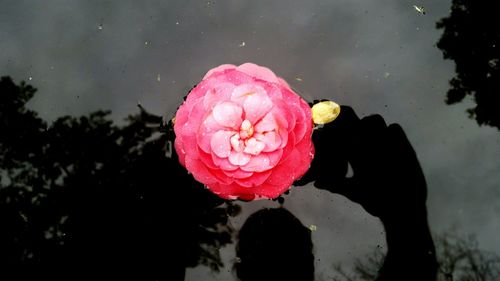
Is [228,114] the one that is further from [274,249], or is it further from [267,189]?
[274,249]

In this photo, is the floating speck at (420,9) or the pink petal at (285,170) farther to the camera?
the floating speck at (420,9)

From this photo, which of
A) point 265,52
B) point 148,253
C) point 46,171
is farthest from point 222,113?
point 46,171

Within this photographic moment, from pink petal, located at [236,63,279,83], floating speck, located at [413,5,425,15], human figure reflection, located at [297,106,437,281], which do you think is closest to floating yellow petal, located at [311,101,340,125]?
human figure reflection, located at [297,106,437,281]

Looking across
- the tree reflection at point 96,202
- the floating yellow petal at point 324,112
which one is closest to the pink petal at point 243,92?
the floating yellow petal at point 324,112

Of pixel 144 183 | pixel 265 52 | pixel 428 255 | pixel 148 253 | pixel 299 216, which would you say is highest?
pixel 265 52

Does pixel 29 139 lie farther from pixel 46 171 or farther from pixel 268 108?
pixel 268 108

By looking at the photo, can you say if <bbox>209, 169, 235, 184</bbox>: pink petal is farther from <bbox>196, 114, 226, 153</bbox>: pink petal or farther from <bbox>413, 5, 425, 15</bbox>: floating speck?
<bbox>413, 5, 425, 15</bbox>: floating speck

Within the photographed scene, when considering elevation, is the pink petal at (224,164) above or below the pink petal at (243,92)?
below

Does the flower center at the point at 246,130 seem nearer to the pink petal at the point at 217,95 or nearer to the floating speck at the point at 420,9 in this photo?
the pink petal at the point at 217,95
